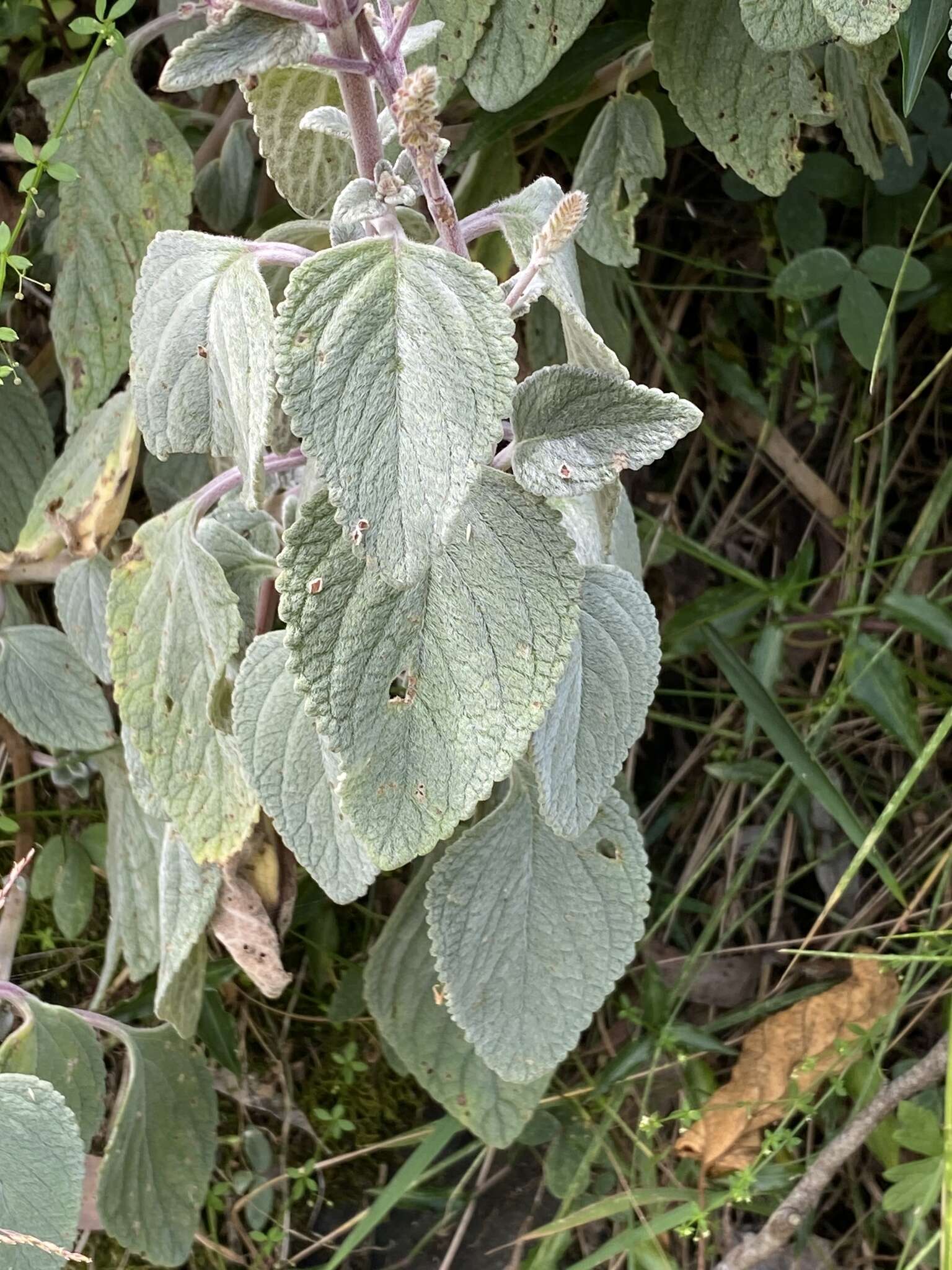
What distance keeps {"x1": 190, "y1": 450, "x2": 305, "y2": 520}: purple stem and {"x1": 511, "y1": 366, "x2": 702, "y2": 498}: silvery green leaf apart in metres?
0.22

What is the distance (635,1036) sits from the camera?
45.6 inches

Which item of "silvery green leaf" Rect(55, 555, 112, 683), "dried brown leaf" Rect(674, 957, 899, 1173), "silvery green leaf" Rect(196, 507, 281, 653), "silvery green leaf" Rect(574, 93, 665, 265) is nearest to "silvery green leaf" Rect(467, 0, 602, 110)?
"silvery green leaf" Rect(574, 93, 665, 265)

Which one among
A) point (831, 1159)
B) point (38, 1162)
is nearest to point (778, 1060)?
point (831, 1159)

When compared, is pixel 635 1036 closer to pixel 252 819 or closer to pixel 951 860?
pixel 951 860

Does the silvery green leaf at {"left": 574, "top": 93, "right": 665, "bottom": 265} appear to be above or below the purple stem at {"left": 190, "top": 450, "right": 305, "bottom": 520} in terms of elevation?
above

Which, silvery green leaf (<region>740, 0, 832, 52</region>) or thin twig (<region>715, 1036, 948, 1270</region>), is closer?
silvery green leaf (<region>740, 0, 832, 52</region>)

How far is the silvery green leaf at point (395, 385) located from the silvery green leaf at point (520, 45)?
0.32 metres

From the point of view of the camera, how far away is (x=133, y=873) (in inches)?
38.3

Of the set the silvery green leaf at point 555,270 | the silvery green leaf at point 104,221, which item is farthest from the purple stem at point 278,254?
the silvery green leaf at point 104,221

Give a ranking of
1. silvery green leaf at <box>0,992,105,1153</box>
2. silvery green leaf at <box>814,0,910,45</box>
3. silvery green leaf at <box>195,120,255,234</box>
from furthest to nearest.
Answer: silvery green leaf at <box>195,120,255,234</box> → silvery green leaf at <box>0,992,105,1153</box> → silvery green leaf at <box>814,0,910,45</box>

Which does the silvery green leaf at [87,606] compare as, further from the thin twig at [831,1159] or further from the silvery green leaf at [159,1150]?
the thin twig at [831,1159]

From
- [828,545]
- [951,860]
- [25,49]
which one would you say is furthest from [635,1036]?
[25,49]

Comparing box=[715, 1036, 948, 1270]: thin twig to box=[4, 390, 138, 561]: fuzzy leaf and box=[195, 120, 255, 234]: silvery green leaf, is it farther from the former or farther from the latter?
box=[195, 120, 255, 234]: silvery green leaf

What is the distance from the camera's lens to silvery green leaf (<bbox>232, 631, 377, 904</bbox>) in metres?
0.68
